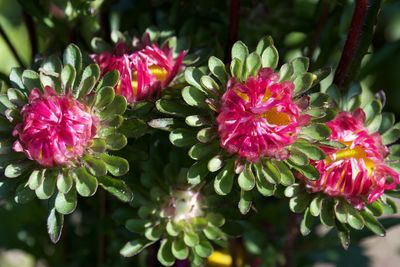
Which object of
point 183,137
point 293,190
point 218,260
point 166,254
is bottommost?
point 218,260

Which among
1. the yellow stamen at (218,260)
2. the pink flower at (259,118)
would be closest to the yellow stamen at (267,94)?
the pink flower at (259,118)

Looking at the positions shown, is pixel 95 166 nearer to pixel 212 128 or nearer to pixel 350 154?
pixel 212 128

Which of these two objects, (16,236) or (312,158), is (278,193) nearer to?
(312,158)

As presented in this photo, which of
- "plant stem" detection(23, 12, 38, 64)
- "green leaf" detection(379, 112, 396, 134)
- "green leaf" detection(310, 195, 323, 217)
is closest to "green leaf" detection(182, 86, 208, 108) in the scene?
"green leaf" detection(310, 195, 323, 217)

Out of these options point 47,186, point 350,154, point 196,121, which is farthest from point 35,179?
point 350,154

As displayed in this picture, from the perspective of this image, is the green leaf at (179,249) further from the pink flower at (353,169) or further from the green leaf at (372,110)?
the green leaf at (372,110)

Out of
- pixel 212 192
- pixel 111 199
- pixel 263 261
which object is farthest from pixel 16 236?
pixel 212 192

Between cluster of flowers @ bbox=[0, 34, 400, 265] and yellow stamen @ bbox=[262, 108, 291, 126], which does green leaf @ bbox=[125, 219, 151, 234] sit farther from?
yellow stamen @ bbox=[262, 108, 291, 126]

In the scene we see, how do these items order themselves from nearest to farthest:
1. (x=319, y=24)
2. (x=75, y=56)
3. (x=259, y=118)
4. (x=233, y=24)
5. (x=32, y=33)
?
(x=259, y=118) < (x=75, y=56) < (x=233, y=24) < (x=319, y=24) < (x=32, y=33)
